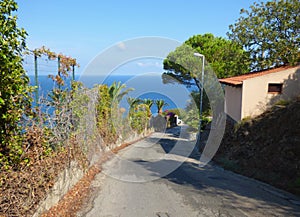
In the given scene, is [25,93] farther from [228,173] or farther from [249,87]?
[249,87]

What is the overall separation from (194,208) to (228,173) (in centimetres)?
479

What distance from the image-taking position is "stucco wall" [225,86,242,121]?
47.4 ft

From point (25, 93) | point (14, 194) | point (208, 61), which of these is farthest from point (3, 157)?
point (208, 61)

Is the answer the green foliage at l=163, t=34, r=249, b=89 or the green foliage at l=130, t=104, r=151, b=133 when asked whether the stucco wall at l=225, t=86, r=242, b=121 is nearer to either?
the green foliage at l=163, t=34, r=249, b=89

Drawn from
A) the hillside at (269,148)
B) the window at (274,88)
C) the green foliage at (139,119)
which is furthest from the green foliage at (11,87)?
the green foliage at (139,119)

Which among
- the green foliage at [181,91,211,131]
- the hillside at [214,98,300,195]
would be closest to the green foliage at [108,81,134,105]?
the hillside at [214,98,300,195]

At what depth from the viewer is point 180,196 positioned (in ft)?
23.0

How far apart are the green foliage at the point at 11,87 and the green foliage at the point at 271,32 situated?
1572 cm

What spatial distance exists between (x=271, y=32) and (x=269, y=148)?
10754 millimetres

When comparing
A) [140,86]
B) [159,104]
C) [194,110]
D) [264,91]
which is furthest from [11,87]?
[159,104]

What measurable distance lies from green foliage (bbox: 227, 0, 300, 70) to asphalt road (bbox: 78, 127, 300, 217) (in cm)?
1099

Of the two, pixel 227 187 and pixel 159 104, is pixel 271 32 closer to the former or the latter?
pixel 227 187

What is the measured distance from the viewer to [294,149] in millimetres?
8984

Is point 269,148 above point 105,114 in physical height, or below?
below
